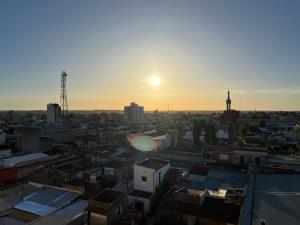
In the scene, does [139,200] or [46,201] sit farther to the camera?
[139,200]

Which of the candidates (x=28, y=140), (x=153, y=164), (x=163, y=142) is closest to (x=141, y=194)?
(x=153, y=164)

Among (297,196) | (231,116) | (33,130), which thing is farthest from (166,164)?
(231,116)

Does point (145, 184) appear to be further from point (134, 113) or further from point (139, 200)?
point (134, 113)

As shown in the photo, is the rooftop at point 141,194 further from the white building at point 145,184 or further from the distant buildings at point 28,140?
the distant buildings at point 28,140

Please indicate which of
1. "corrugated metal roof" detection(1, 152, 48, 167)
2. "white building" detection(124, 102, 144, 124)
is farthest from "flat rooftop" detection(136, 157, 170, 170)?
"white building" detection(124, 102, 144, 124)

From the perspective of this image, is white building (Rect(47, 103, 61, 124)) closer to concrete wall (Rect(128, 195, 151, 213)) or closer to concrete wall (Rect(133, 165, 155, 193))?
concrete wall (Rect(133, 165, 155, 193))
